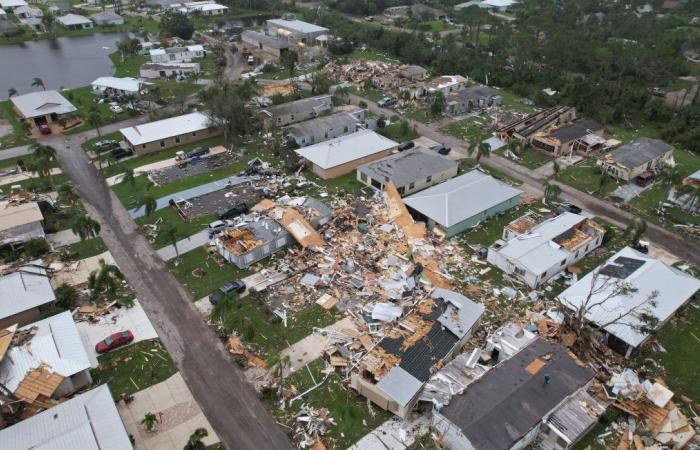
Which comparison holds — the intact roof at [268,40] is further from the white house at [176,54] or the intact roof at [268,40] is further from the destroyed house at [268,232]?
the destroyed house at [268,232]

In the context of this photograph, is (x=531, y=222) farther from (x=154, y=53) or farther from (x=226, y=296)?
(x=154, y=53)

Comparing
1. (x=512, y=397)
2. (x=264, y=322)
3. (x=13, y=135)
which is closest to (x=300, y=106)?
(x=13, y=135)

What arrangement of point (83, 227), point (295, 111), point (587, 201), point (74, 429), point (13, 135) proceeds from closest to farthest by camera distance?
point (74, 429), point (83, 227), point (587, 201), point (13, 135), point (295, 111)

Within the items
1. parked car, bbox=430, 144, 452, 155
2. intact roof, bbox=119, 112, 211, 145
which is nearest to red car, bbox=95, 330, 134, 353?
intact roof, bbox=119, 112, 211, 145

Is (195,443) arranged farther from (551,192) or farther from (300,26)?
(300,26)

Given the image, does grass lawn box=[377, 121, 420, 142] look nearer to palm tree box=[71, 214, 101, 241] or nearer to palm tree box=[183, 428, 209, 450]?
palm tree box=[71, 214, 101, 241]

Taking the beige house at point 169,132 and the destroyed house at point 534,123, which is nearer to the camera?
the beige house at point 169,132

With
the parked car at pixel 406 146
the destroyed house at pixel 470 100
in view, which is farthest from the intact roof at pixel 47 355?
A: the destroyed house at pixel 470 100
